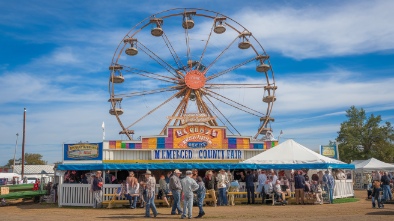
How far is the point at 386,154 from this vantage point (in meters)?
49.2

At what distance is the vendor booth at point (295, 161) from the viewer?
18.0m

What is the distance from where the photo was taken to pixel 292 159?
18.5m

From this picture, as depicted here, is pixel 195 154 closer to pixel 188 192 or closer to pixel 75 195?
pixel 75 195

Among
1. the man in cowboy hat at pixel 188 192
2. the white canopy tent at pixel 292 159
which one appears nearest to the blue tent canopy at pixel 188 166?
the white canopy tent at pixel 292 159

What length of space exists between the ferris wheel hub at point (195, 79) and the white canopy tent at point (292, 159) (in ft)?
32.1

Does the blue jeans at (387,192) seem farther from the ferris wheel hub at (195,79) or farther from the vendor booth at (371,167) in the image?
the vendor booth at (371,167)

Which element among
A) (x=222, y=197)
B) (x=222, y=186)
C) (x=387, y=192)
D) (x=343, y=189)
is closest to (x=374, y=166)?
(x=343, y=189)

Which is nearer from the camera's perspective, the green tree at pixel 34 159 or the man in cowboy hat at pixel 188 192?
the man in cowboy hat at pixel 188 192

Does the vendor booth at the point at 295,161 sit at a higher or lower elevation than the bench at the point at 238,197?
higher

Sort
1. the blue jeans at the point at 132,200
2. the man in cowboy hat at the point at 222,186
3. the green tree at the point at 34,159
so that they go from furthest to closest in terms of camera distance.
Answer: the green tree at the point at 34,159 < the man in cowboy hat at the point at 222,186 < the blue jeans at the point at 132,200

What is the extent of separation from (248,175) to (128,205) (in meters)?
5.17

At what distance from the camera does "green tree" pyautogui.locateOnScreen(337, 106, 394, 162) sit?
4922cm

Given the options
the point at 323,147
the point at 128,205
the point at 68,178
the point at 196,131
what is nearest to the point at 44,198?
the point at 68,178

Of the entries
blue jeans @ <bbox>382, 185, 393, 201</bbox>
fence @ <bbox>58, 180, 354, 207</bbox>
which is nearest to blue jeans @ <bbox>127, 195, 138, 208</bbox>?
fence @ <bbox>58, 180, 354, 207</bbox>
